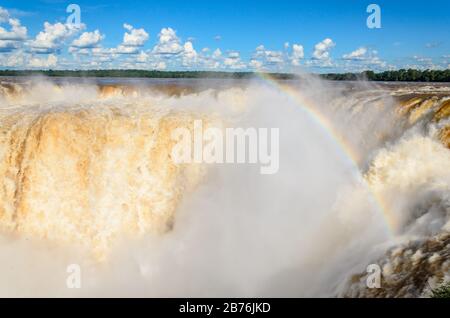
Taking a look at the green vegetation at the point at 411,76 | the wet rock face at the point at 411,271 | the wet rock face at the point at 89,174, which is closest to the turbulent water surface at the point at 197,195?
the wet rock face at the point at 89,174

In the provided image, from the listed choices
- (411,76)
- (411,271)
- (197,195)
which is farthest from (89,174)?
(411,76)

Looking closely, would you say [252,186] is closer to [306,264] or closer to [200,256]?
[200,256]

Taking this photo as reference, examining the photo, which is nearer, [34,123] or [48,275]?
[48,275]

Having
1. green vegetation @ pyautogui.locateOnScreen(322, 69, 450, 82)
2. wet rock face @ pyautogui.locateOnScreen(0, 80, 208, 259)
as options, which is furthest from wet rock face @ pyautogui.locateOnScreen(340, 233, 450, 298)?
green vegetation @ pyautogui.locateOnScreen(322, 69, 450, 82)

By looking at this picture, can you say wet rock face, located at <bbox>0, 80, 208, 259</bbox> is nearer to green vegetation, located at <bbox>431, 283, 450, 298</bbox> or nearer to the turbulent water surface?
the turbulent water surface

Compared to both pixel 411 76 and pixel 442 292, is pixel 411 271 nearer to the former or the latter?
pixel 442 292
